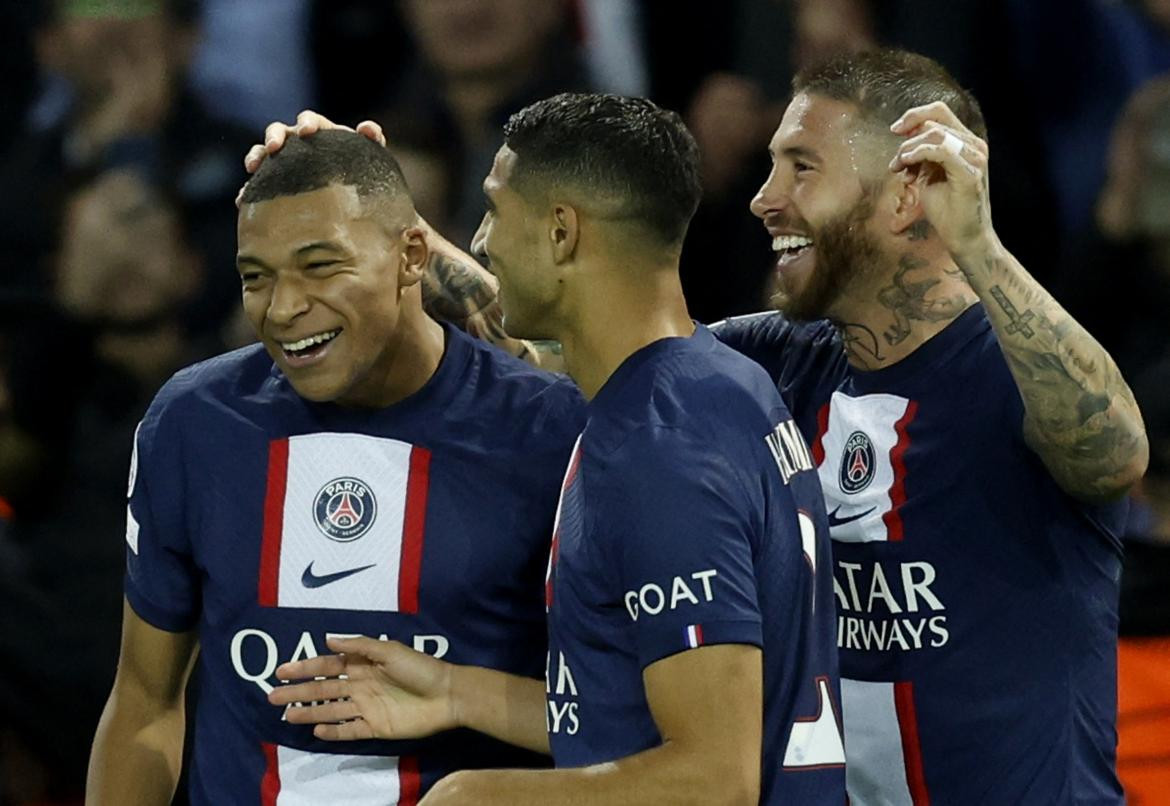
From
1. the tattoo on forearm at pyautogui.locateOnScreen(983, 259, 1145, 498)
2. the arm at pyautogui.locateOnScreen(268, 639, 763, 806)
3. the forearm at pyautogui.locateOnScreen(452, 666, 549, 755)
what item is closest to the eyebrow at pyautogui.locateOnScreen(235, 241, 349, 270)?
the forearm at pyautogui.locateOnScreen(452, 666, 549, 755)

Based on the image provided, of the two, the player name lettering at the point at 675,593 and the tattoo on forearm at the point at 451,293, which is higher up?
the tattoo on forearm at the point at 451,293

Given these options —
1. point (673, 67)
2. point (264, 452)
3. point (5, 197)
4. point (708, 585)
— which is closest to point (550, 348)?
point (264, 452)

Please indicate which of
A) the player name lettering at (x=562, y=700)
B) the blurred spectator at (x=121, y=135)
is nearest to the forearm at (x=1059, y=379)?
the player name lettering at (x=562, y=700)

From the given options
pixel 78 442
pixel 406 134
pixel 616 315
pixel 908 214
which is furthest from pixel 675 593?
pixel 406 134

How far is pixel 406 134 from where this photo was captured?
5.75 m

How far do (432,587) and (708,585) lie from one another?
0.74 meters

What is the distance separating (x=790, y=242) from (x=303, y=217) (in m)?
0.82

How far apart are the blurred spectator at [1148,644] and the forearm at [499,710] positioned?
5.83ft

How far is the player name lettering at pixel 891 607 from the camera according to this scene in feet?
10.5

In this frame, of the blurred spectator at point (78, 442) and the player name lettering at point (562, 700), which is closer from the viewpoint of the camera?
the player name lettering at point (562, 700)

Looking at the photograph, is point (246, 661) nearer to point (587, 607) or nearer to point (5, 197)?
point (587, 607)

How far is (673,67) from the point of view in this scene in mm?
6000

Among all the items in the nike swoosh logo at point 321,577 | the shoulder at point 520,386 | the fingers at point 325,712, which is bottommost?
the fingers at point 325,712

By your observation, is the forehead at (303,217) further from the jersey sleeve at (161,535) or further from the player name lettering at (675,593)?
the player name lettering at (675,593)
